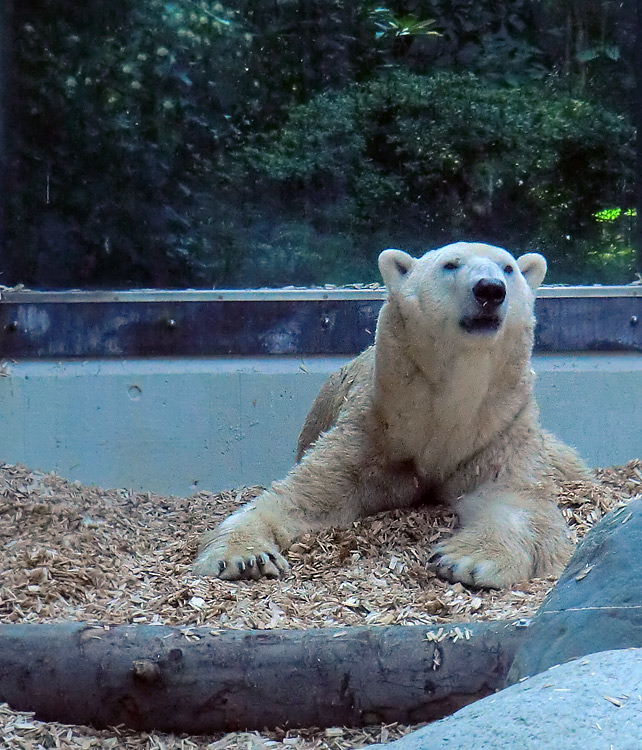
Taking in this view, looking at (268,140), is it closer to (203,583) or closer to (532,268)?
(532,268)

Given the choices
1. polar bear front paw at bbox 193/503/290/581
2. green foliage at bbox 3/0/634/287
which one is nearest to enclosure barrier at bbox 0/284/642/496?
green foliage at bbox 3/0/634/287

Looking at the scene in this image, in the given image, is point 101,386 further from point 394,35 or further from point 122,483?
point 394,35

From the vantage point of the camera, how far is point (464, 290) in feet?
11.0

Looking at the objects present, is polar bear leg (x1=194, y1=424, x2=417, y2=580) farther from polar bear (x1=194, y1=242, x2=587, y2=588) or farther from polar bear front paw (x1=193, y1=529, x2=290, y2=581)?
polar bear front paw (x1=193, y1=529, x2=290, y2=581)

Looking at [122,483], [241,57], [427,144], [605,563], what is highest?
[241,57]

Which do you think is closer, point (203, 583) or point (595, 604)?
point (595, 604)

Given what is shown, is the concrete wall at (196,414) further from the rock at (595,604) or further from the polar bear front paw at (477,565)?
the rock at (595,604)

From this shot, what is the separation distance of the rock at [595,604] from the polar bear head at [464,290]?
1.29m

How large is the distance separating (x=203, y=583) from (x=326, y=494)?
→ 808 millimetres

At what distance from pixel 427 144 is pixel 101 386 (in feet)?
6.41

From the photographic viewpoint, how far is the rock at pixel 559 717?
143 centimetres

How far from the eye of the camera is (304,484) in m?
3.75

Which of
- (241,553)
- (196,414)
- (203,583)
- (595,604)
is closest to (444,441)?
(241,553)

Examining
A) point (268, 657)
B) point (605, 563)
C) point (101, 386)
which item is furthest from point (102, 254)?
point (605, 563)
